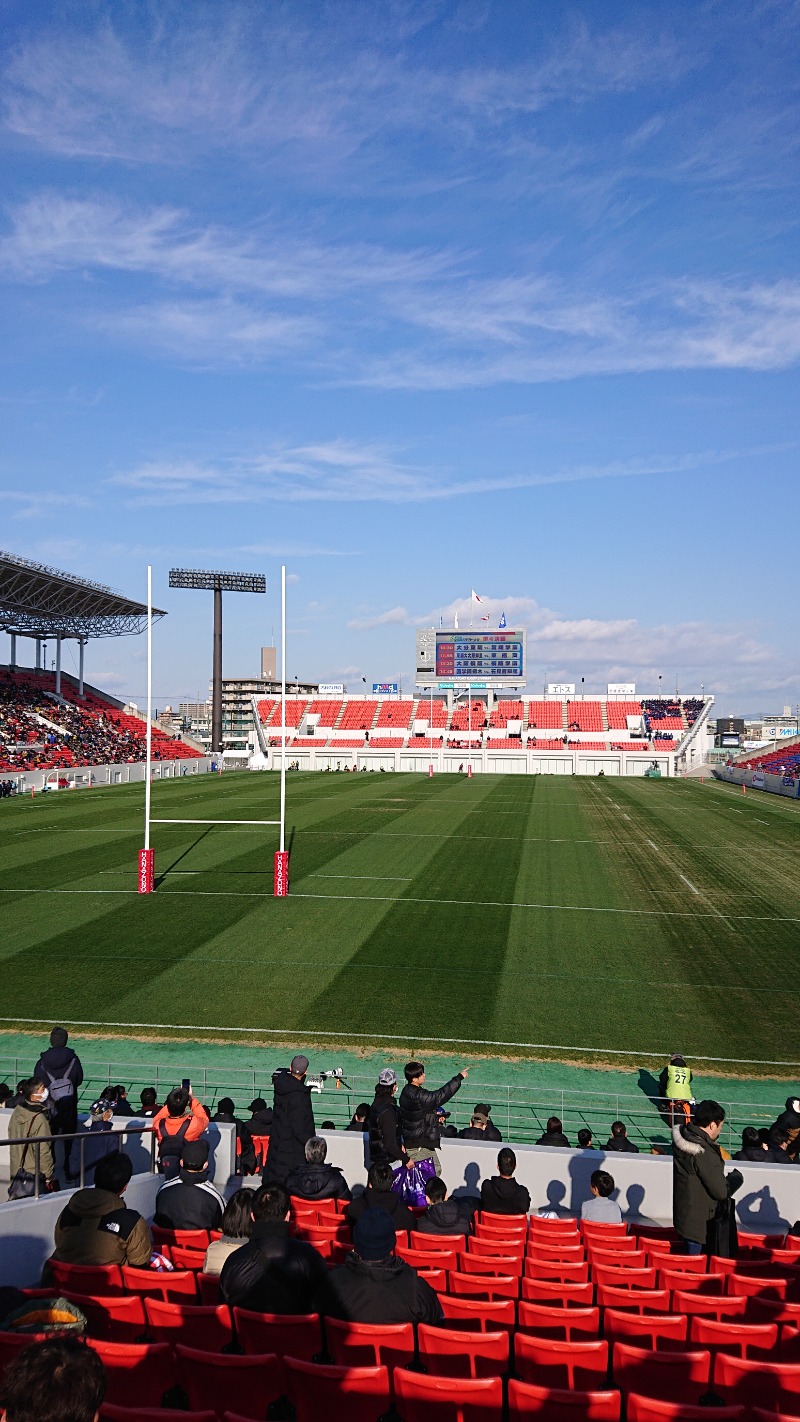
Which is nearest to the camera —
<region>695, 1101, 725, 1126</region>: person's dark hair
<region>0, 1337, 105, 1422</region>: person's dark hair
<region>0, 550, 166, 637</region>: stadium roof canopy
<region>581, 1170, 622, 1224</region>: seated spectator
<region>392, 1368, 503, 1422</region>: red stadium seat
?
<region>0, 1337, 105, 1422</region>: person's dark hair

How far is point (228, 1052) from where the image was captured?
13.6 m

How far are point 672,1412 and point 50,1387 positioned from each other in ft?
9.56

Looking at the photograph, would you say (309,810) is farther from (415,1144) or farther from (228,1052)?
(415,1144)

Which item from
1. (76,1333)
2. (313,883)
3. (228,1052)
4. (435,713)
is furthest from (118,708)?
(76,1333)

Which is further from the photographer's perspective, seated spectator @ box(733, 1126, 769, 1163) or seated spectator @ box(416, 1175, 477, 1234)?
seated spectator @ box(733, 1126, 769, 1163)

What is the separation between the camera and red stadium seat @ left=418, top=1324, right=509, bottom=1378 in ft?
14.3

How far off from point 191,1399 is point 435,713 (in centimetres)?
9067

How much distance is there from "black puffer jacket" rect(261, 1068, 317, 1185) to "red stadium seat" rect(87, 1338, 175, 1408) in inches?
152

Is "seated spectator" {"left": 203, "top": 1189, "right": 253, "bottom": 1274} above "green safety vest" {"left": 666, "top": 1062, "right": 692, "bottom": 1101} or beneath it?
above

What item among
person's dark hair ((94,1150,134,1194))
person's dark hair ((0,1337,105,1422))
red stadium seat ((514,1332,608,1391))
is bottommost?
red stadium seat ((514,1332,608,1391))

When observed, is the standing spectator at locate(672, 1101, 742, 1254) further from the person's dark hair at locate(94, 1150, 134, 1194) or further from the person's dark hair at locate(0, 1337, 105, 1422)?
the person's dark hair at locate(0, 1337, 105, 1422)

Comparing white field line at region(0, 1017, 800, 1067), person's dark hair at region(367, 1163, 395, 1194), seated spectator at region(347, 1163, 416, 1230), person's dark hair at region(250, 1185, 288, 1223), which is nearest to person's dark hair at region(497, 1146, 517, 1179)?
seated spectator at region(347, 1163, 416, 1230)

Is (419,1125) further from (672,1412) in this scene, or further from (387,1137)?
(672,1412)

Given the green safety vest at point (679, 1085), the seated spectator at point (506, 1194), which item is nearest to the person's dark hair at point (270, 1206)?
the seated spectator at point (506, 1194)
